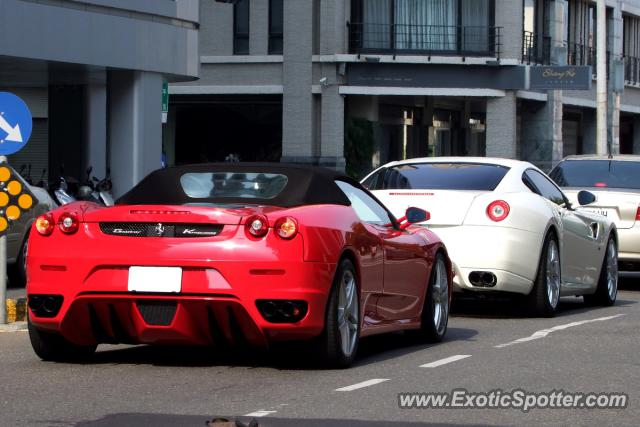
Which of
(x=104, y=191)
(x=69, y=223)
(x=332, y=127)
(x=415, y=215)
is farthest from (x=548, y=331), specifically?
(x=332, y=127)

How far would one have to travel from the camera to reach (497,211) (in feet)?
44.2

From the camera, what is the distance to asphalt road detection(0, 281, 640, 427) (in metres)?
7.51

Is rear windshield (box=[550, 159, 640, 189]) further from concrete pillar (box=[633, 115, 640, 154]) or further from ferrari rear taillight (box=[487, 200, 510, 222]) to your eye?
concrete pillar (box=[633, 115, 640, 154])

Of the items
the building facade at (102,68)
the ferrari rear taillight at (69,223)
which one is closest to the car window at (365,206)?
the ferrari rear taillight at (69,223)

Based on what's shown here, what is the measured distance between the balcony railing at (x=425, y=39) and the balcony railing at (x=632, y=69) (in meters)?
12.8

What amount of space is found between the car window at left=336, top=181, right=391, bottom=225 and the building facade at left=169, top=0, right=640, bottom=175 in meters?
32.3

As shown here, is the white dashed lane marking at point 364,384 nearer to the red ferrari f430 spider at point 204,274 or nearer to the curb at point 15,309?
the red ferrari f430 spider at point 204,274

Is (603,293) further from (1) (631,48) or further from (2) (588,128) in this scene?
(1) (631,48)

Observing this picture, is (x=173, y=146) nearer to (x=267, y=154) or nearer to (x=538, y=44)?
(x=267, y=154)

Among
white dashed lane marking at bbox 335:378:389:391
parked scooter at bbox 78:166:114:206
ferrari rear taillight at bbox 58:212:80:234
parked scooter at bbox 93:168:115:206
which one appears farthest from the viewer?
parked scooter at bbox 93:168:115:206

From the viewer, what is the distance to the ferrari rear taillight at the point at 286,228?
9.02 m

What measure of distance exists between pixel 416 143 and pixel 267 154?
4.92m

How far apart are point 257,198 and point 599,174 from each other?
33.4 feet

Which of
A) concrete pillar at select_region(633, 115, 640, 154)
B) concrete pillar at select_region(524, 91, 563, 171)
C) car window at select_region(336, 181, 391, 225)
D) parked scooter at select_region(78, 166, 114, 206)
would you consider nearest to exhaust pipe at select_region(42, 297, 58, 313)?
car window at select_region(336, 181, 391, 225)
